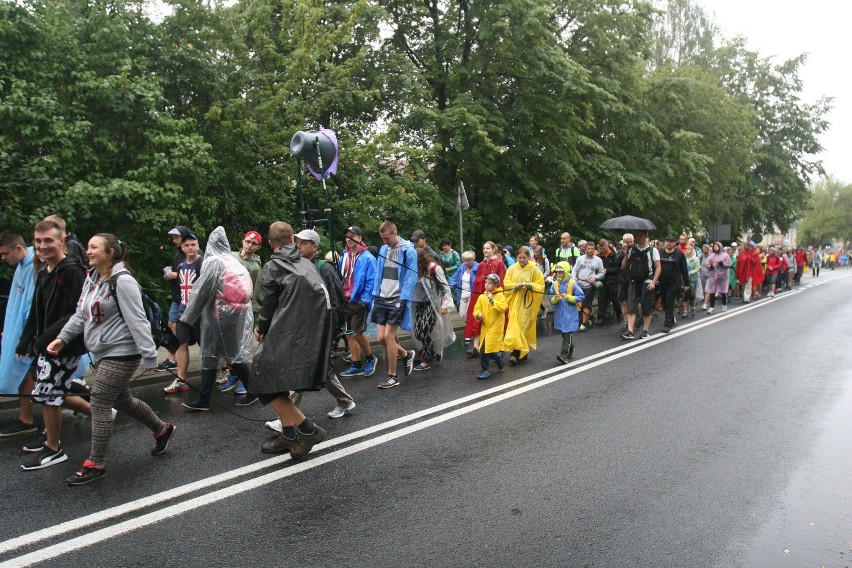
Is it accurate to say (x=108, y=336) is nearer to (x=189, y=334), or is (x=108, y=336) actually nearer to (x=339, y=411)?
(x=339, y=411)

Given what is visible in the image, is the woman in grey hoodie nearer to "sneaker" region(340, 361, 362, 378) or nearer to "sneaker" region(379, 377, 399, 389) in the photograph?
"sneaker" region(379, 377, 399, 389)

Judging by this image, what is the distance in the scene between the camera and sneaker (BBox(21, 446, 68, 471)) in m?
4.83

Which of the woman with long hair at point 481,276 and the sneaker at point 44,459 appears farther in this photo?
the woman with long hair at point 481,276

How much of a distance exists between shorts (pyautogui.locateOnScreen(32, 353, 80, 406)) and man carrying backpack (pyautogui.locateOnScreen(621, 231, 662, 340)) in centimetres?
909

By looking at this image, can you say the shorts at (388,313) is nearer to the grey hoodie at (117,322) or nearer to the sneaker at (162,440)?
the sneaker at (162,440)

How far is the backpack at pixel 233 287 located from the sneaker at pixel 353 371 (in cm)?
223

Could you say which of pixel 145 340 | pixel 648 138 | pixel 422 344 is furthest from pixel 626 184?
pixel 145 340

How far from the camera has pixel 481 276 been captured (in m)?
9.77

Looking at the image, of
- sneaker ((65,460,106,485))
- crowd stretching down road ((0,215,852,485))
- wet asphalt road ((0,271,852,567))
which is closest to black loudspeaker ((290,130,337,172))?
crowd stretching down road ((0,215,852,485))

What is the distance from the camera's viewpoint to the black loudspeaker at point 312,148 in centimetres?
866

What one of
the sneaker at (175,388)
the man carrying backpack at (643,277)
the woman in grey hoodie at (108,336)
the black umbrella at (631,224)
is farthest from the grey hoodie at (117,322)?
the black umbrella at (631,224)

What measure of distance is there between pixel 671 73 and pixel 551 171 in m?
10.9

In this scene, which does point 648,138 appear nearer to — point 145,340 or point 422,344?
point 422,344

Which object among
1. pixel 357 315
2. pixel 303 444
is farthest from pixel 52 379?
pixel 357 315
